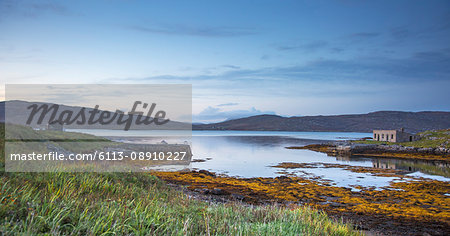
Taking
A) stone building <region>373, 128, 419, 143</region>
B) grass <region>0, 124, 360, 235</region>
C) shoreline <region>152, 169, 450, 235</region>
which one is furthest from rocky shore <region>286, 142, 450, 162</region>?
grass <region>0, 124, 360, 235</region>

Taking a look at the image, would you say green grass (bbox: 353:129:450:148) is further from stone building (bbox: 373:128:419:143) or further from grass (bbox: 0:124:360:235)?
grass (bbox: 0:124:360:235)

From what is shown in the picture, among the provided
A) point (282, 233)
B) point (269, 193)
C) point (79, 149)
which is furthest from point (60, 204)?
point (79, 149)

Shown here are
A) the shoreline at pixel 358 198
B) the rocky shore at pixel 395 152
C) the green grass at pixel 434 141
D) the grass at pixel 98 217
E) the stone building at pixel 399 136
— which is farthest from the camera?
the stone building at pixel 399 136

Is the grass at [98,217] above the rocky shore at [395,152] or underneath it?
above

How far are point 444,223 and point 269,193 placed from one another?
8.39 meters

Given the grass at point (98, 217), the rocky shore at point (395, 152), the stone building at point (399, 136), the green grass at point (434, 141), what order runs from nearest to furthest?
the grass at point (98, 217) < the rocky shore at point (395, 152) < the green grass at point (434, 141) < the stone building at point (399, 136)

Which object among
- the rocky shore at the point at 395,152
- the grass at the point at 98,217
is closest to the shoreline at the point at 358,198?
the grass at the point at 98,217

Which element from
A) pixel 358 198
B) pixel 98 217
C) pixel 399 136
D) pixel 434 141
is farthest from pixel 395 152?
pixel 98 217

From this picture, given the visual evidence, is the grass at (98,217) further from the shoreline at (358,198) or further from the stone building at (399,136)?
the stone building at (399,136)

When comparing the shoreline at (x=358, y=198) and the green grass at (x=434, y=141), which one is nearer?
the shoreline at (x=358, y=198)

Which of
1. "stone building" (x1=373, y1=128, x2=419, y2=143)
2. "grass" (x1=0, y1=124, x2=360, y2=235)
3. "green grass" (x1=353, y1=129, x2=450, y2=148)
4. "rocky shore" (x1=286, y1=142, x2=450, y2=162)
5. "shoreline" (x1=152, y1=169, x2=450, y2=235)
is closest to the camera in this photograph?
"grass" (x1=0, y1=124, x2=360, y2=235)

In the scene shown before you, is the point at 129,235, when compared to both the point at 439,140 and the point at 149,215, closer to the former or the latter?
the point at 149,215

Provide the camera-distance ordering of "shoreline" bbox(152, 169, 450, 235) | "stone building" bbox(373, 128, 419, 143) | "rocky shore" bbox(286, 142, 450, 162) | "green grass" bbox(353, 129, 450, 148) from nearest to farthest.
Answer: "shoreline" bbox(152, 169, 450, 235)
"rocky shore" bbox(286, 142, 450, 162)
"green grass" bbox(353, 129, 450, 148)
"stone building" bbox(373, 128, 419, 143)

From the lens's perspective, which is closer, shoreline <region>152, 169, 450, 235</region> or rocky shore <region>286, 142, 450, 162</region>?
shoreline <region>152, 169, 450, 235</region>
